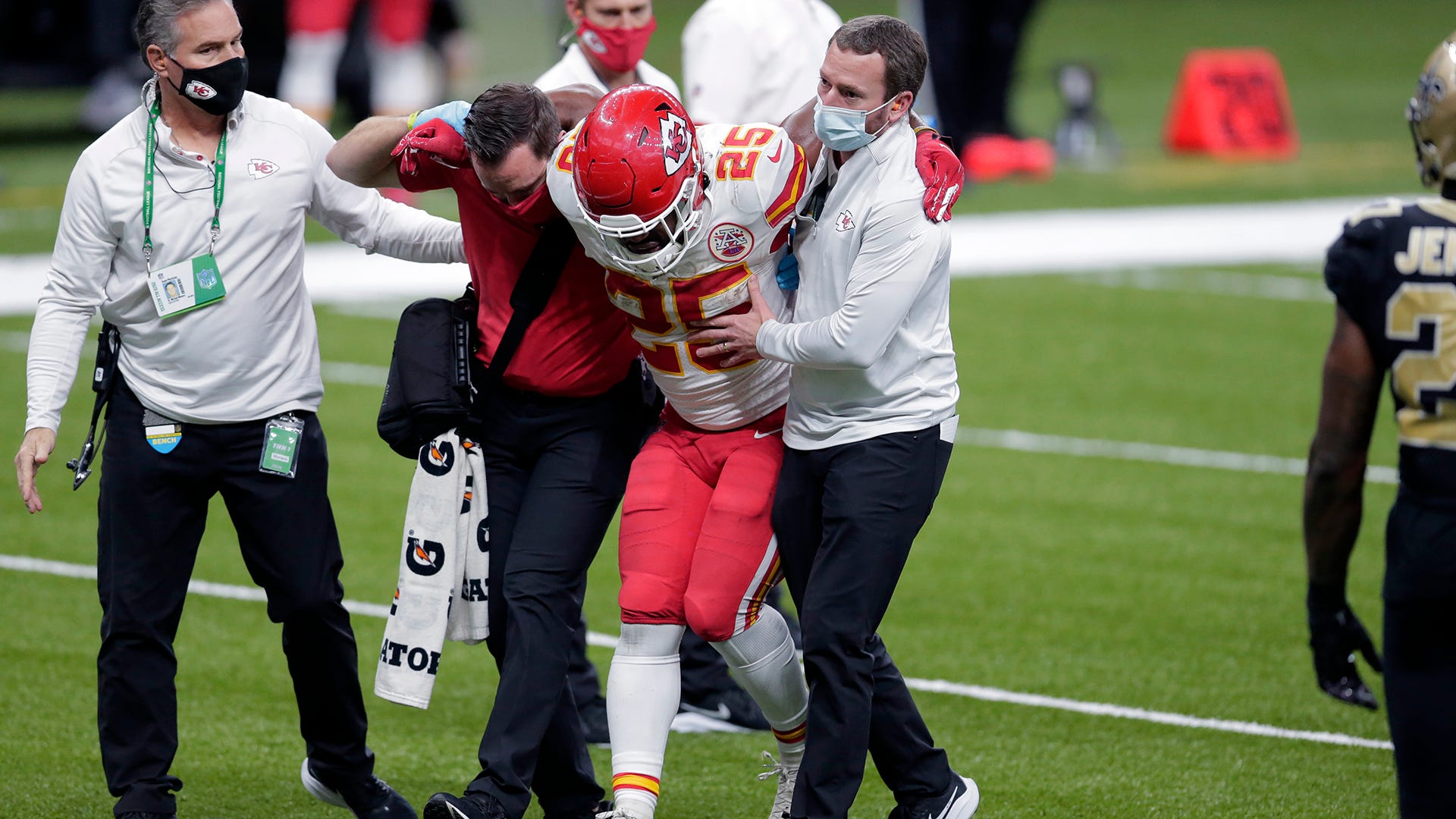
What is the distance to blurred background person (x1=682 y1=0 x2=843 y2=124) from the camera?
659 cm

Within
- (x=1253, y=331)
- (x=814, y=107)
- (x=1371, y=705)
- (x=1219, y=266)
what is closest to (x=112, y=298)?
(x=814, y=107)

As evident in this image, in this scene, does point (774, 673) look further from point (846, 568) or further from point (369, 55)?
point (369, 55)

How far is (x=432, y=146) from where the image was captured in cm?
434

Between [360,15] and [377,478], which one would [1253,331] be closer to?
[377,478]

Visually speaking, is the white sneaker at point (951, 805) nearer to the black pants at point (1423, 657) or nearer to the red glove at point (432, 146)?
the black pants at point (1423, 657)

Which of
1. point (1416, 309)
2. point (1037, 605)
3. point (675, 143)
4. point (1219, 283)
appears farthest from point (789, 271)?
point (1219, 283)

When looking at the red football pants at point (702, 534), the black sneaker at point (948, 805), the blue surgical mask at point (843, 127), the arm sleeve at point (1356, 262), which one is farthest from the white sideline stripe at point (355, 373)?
the arm sleeve at point (1356, 262)

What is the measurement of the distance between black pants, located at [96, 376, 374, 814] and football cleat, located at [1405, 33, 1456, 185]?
271 centimetres

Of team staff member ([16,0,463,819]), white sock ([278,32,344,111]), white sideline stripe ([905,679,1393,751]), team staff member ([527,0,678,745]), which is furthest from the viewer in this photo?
white sock ([278,32,344,111])

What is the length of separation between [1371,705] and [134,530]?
9.55ft

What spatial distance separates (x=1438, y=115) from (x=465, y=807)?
2536mm

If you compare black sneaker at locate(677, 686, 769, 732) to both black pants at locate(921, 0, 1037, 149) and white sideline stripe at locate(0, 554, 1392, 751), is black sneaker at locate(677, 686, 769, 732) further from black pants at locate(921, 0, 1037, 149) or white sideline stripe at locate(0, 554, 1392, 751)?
black pants at locate(921, 0, 1037, 149)

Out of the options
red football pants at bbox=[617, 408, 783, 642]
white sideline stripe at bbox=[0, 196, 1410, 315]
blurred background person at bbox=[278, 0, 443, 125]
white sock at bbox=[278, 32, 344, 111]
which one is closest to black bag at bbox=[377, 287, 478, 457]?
red football pants at bbox=[617, 408, 783, 642]

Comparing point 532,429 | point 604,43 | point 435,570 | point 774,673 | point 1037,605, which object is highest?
point 604,43
